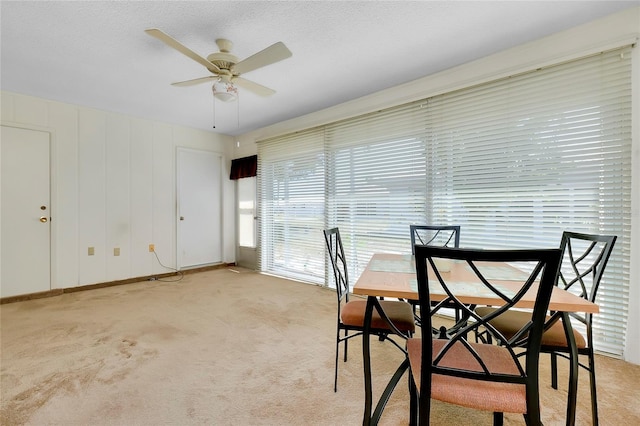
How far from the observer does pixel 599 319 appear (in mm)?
2154

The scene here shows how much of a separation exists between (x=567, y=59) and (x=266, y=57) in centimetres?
233

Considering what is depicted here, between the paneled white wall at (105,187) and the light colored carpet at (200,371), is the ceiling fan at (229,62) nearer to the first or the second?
the light colored carpet at (200,371)

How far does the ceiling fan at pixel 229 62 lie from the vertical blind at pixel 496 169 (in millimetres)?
1506

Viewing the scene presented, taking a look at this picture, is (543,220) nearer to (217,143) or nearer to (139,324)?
(139,324)

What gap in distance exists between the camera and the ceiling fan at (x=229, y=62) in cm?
200

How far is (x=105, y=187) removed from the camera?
159 inches

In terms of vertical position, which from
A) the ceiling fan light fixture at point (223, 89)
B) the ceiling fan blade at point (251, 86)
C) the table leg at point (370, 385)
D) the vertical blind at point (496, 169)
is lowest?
the table leg at point (370, 385)

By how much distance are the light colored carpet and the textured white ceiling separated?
8.12ft

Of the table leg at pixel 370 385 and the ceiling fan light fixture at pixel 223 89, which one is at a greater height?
the ceiling fan light fixture at pixel 223 89

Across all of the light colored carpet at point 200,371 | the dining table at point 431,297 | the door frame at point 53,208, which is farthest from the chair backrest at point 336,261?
the door frame at point 53,208

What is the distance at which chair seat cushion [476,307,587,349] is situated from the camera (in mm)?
1396

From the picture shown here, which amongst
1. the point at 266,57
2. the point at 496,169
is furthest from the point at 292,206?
the point at 496,169

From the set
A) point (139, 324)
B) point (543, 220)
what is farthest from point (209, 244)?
point (543, 220)

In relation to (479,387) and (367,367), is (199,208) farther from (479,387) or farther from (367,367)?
(479,387)
